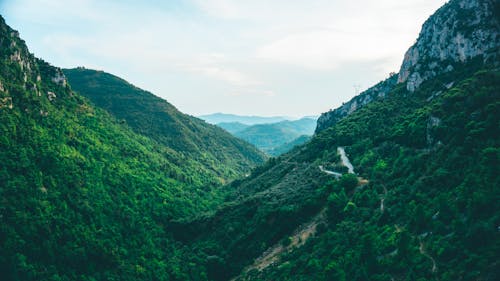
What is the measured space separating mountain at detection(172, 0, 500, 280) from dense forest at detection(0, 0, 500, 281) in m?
0.30

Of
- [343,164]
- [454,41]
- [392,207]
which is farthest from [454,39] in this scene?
[392,207]

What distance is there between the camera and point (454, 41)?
10569cm

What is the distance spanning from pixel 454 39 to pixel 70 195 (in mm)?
113349

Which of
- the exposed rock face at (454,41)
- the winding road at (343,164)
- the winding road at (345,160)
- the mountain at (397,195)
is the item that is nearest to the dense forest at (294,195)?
the mountain at (397,195)

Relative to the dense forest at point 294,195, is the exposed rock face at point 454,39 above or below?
above

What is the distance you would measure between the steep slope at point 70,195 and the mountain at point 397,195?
12.3 metres

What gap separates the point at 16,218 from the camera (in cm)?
7000

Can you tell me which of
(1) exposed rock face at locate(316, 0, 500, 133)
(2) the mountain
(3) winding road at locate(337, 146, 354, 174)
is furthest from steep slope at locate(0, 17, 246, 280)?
(1) exposed rock face at locate(316, 0, 500, 133)

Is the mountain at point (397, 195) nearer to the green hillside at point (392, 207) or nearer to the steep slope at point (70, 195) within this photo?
the green hillside at point (392, 207)

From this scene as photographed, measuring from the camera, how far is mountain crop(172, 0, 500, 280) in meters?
48.6

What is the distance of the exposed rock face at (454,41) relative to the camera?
9544 cm

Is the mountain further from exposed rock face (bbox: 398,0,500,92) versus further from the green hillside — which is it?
exposed rock face (bbox: 398,0,500,92)

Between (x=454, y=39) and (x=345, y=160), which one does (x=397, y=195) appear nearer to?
(x=345, y=160)

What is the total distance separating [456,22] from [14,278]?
12792 cm
